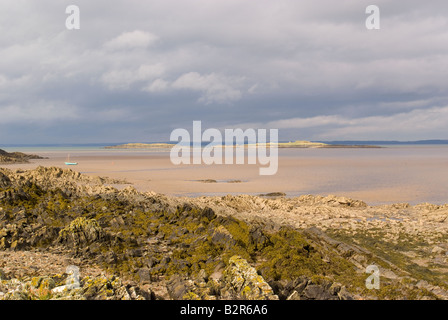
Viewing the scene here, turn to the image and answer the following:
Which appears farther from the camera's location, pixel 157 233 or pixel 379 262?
pixel 157 233

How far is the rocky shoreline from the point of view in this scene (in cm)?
570

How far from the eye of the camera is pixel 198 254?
26.3 ft

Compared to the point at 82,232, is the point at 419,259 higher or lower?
lower

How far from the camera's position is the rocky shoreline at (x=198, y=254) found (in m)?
5.70

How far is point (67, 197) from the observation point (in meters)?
15.2

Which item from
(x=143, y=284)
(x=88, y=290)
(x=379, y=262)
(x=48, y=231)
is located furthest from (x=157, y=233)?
(x=379, y=262)

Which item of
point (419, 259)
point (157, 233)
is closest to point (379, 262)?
point (419, 259)

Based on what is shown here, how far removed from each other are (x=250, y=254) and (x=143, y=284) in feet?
8.40

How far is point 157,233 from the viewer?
10391mm

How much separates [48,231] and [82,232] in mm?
1038
